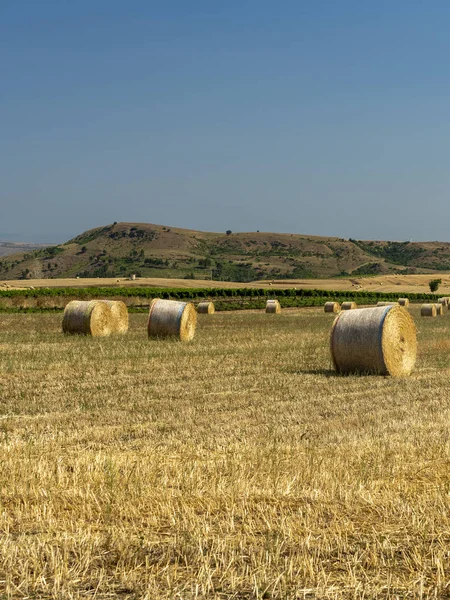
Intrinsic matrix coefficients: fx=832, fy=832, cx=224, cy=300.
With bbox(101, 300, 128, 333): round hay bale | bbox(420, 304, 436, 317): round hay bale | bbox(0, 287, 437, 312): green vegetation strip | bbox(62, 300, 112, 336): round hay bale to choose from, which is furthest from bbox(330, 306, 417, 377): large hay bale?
bbox(0, 287, 437, 312): green vegetation strip

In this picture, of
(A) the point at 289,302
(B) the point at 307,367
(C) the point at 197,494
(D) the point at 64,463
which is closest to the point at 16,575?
(C) the point at 197,494

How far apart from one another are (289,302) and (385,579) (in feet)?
194

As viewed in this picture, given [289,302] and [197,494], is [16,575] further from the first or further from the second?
[289,302]

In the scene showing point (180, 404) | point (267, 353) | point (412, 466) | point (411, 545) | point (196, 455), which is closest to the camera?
point (411, 545)

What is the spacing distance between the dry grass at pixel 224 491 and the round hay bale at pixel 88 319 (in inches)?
504

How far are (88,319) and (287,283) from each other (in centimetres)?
7306

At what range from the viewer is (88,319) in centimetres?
2839

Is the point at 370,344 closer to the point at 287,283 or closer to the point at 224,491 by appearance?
the point at 224,491

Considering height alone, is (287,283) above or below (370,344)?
above

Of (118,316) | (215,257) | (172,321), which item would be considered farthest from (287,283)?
(172,321)

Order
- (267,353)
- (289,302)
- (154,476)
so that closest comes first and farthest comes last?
(154,476)
(267,353)
(289,302)

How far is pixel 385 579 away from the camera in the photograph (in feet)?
16.4

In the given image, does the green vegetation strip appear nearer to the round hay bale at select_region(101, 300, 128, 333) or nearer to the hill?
the round hay bale at select_region(101, 300, 128, 333)

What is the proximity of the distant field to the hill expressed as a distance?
35133 mm
